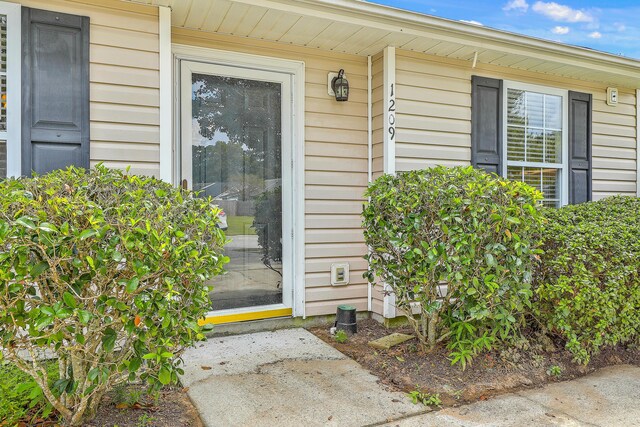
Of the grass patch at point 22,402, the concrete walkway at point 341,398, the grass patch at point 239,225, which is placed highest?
the grass patch at point 239,225

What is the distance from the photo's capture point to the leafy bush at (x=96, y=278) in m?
1.68

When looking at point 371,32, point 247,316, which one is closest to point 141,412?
point 247,316

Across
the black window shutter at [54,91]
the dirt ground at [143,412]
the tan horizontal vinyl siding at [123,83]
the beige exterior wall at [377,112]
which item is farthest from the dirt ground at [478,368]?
the black window shutter at [54,91]

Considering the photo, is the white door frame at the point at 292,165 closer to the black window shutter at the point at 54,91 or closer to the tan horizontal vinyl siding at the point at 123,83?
the tan horizontal vinyl siding at the point at 123,83

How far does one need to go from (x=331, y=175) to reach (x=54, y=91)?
2.13 metres

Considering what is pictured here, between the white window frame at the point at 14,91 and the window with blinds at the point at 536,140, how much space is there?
4116 millimetres

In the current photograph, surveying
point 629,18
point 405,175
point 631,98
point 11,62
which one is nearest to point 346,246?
point 405,175

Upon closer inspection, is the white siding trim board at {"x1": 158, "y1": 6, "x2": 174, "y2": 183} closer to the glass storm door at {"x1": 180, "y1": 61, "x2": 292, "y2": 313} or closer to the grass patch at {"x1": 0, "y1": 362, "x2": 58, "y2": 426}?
the glass storm door at {"x1": 180, "y1": 61, "x2": 292, "y2": 313}

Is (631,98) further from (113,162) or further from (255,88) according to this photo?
(113,162)

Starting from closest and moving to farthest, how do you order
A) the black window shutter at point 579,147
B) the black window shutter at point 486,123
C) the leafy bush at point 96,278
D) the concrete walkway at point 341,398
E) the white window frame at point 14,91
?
1. the leafy bush at point 96,278
2. the concrete walkway at point 341,398
3. the white window frame at point 14,91
4. the black window shutter at point 486,123
5. the black window shutter at point 579,147

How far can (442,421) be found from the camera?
2236 mm

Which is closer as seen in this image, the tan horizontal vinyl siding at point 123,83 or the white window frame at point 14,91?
the white window frame at point 14,91

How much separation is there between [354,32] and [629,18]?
8267mm

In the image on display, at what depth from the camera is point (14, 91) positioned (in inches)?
109
